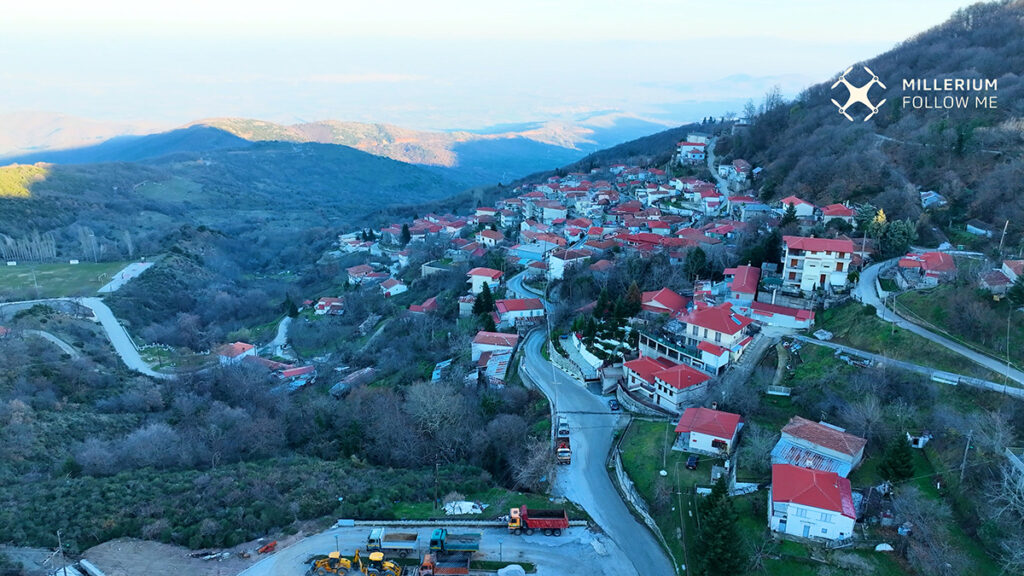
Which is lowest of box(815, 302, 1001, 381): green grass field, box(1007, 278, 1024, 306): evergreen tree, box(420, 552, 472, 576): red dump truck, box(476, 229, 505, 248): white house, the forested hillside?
box(420, 552, 472, 576): red dump truck

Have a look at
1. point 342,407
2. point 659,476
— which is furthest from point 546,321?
point 659,476

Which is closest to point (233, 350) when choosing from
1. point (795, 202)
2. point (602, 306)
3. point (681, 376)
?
point (602, 306)

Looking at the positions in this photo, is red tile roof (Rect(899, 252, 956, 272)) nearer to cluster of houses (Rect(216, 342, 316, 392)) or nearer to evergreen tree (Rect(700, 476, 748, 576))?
evergreen tree (Rect(700, 476, 748, 576))

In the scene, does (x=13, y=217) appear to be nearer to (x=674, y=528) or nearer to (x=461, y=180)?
(x=674, y=528)

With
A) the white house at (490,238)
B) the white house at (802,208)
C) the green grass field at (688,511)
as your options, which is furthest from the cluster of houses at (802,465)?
the white house at (490,238)

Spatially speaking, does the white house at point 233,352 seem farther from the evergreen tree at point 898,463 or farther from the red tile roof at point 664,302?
the evergreen tree at point 898,463

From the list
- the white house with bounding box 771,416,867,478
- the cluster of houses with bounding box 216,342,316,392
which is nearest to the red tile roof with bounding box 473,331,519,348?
the cluster of houses with bounding box 216,342,316,392

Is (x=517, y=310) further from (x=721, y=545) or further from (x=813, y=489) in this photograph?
(x=721, y=545)
